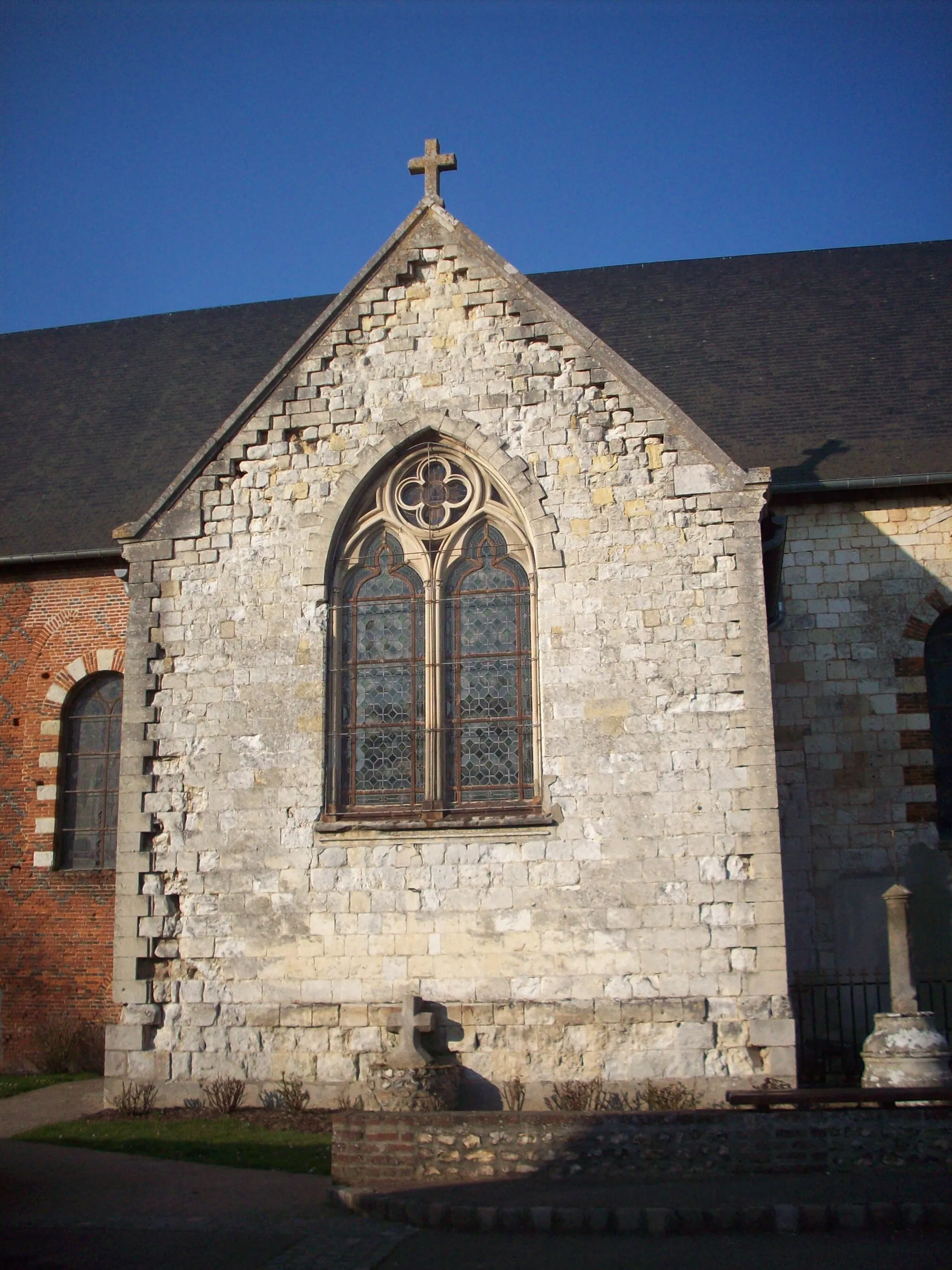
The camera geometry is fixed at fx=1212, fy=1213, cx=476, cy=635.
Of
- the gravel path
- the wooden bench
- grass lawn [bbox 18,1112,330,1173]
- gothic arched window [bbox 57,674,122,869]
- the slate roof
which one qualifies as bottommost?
the gravel path

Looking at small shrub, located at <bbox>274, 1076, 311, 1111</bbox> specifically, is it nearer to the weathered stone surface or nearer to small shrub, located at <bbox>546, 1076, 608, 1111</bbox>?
small shrub, located at <bbox>546, 1076, 608, 1111</bbox>

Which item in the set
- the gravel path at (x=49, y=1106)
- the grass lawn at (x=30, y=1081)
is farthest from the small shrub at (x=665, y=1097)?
the grass lawn at (x=30, y=1081)

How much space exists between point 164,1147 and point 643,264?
14.9 m

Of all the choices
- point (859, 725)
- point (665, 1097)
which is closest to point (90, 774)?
point (665, 1097)

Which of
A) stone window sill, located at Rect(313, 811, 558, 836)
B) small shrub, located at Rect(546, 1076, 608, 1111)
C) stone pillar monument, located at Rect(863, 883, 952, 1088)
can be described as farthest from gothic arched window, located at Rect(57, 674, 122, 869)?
stone pillar monument, located at Rect(863, 883, 952, 1088)

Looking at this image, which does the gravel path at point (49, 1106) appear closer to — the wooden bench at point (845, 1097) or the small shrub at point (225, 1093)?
the small shrub at point (225, 1093)

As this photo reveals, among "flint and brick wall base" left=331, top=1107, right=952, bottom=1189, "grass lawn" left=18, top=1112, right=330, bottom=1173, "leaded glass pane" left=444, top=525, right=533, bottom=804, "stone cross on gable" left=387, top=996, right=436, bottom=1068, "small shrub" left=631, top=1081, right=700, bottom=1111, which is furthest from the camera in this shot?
"leaded glass pane" left=444, top=525, right=533, bottom=804

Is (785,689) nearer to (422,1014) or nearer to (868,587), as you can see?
(868,587)

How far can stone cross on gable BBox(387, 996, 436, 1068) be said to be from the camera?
962 cm

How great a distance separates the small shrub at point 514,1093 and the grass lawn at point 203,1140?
4.77 feet

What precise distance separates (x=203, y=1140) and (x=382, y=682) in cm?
416

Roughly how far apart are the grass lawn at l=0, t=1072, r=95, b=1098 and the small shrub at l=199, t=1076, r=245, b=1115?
9.97 feet

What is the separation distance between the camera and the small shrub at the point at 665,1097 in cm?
952

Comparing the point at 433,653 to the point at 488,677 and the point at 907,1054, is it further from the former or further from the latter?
the point at 907,1054
